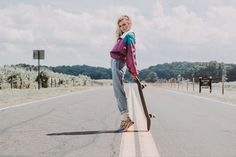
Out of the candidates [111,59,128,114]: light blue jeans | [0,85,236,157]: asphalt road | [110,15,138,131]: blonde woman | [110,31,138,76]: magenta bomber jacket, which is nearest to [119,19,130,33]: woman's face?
[110,15,138,131]: blonde woman

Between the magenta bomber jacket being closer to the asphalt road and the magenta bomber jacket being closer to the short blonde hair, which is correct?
the short blonde hair

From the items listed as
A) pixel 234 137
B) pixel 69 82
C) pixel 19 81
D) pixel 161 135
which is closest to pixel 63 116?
pixel 161 135

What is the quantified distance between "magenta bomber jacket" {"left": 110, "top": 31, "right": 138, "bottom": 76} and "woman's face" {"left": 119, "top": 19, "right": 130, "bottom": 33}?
0.12 metres

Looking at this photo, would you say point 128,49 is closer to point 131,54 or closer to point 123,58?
point 131,54

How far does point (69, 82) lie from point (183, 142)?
69.4m

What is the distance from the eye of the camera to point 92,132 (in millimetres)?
8641

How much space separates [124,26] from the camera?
888 centimetres

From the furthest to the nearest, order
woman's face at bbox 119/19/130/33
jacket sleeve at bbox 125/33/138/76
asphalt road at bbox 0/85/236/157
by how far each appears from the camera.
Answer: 1. woman's face at bbox 119/19/130/33
2. jacket sleeve at bbox 125/33/138/76
3. asphalt road at bbox 0/85/236/157

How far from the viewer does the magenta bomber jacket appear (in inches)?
344

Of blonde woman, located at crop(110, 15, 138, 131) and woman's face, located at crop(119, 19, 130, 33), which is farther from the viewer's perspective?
woman's face, located at crop(119, 19, 130, 33)

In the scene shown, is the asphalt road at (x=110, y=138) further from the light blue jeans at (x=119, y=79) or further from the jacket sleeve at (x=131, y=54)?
the jacket sleeve at (x=131, y=54)

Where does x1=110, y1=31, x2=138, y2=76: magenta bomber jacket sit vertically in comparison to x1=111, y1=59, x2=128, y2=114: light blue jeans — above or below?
above

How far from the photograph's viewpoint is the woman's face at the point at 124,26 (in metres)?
8.88

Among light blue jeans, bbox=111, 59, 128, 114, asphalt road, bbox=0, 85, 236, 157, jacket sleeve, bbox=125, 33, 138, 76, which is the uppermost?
jacket sleeve, bbox=125, 33, 138, 76
